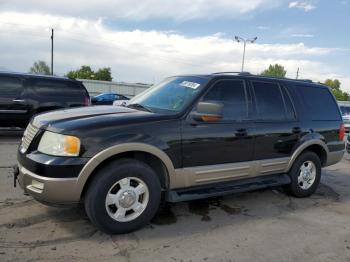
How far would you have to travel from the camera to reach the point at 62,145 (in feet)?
12.7

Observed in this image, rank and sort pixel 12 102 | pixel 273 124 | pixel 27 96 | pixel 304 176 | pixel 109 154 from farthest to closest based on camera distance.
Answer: pixel 27 96 < pixel 12 102 < pixel 304 176 < pixel 273 124 < pixel 109 154

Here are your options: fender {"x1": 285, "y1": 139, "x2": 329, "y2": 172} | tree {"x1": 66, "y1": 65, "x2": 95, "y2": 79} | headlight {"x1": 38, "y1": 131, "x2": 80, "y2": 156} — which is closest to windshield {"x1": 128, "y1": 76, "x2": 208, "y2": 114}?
headlight {"x1": 38, "y1": 131, "x2": 80, "y2": 156}

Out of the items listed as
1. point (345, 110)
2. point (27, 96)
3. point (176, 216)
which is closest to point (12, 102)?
point (27, 96)

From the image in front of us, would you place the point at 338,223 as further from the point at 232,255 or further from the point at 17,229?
the point at 17,229

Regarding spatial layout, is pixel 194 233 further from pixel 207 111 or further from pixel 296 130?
pixel 296 130

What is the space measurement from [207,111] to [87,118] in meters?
1.34

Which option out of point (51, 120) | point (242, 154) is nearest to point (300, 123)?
point (242, 154)

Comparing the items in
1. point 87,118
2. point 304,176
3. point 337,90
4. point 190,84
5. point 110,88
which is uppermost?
point 337,90

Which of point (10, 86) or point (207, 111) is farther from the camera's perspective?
point (10, 86)

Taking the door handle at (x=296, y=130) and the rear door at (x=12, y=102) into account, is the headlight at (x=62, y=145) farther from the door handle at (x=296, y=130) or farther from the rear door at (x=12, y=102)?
the rear door at (x=12, y=102)

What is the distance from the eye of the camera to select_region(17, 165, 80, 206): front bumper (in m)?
3.80

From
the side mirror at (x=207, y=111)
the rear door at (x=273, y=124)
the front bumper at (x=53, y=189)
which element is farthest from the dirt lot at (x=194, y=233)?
the side mirror at (x=207, y=111)

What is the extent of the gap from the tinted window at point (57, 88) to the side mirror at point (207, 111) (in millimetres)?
7256

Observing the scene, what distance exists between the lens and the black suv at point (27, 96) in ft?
→ 33.9
